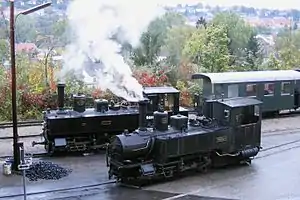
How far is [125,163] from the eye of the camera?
558 inches

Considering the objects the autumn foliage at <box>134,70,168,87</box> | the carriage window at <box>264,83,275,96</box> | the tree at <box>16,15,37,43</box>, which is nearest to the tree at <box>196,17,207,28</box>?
the autumn foliage at <box>134,70,168,87</box>

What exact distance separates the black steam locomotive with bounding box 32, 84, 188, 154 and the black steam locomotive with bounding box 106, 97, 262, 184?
5.86ft

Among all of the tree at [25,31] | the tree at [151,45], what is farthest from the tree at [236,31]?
the tree at [25,31]

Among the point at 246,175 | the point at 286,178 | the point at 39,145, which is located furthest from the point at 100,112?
the point at 286,178

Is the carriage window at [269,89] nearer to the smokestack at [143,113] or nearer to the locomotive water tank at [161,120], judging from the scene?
the locomotive water tank at [161,120]

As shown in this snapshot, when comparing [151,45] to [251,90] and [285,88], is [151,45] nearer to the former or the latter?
[251,90]

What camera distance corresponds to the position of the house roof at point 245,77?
2338 centimetres

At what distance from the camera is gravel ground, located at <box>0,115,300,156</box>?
18000 mm

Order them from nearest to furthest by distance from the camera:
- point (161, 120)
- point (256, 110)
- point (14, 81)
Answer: point (14, 81) → point (161, 120) → point (256, 110)

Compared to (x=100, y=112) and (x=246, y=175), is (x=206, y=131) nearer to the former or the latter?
(x=246, y=175)

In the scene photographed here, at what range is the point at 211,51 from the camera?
102ft

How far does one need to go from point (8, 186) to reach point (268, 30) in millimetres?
54734

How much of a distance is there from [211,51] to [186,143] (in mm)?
17096

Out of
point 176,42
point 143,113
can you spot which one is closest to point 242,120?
point 143,113
